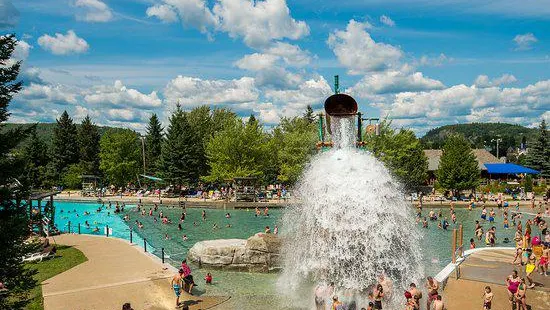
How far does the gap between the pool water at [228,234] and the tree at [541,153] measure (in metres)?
32.2

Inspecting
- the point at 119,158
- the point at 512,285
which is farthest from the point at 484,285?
the point at 119,158

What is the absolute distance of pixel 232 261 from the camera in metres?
23.5

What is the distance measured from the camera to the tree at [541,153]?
7062 cm

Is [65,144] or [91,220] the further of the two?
[65,144]

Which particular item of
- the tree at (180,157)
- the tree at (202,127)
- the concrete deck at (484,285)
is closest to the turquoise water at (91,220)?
the tree at (180,157)

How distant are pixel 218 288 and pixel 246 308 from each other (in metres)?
3.53

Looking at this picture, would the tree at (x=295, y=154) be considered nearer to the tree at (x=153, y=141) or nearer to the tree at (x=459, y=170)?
the tree at (x=459, y=170)

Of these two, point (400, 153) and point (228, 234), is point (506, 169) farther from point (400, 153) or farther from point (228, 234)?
point (228, 234)

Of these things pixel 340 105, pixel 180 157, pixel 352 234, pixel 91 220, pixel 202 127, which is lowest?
pixel 91 220

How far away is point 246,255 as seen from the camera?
2347cm

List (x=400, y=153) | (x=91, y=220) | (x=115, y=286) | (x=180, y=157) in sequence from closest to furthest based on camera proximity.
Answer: (x=115, y=286), (x=91, y=220), (x=400, y=153), (x=180, y=157)

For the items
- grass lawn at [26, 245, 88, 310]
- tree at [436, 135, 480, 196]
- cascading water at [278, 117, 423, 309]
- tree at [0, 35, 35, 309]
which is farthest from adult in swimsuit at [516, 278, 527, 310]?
tree at [436, 135, 480, 196]

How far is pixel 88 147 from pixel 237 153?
108ft

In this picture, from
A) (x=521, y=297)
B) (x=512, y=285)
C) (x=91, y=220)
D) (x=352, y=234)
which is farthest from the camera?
(x=91, y=220)
